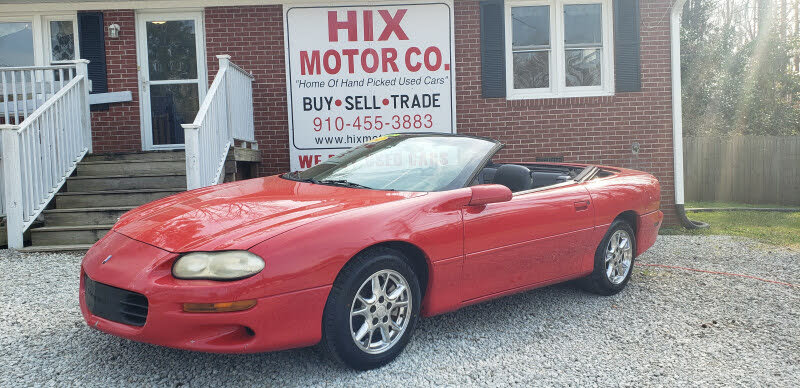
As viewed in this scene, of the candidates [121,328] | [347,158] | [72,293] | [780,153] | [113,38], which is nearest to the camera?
[121,328]

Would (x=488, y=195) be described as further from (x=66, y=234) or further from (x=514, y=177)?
(x=66, y=234)

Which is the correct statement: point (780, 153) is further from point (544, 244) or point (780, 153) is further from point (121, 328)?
point (121, 328)

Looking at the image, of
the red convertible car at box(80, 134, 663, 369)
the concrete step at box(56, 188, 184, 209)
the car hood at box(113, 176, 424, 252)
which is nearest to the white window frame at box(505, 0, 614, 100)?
the red convertible car at box(80, 134, 663, 369)

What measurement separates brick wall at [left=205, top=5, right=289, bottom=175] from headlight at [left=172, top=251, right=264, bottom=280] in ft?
20.6

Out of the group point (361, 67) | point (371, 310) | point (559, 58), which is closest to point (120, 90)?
point (361, 67)

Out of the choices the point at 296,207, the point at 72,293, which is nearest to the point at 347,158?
the point at 296,207

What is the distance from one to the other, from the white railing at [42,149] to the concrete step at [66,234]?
0.16 metres

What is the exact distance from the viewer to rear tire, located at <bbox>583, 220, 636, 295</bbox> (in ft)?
16.3

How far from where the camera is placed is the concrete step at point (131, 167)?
805 cm

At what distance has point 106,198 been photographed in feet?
24.7

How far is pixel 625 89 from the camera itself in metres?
9.35

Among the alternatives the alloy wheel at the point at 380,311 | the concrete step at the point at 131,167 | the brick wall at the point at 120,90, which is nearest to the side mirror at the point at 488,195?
the alloy wheel at the point at 380,311

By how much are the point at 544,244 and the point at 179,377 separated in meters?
2.44

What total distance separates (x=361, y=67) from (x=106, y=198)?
3784 millimetres
